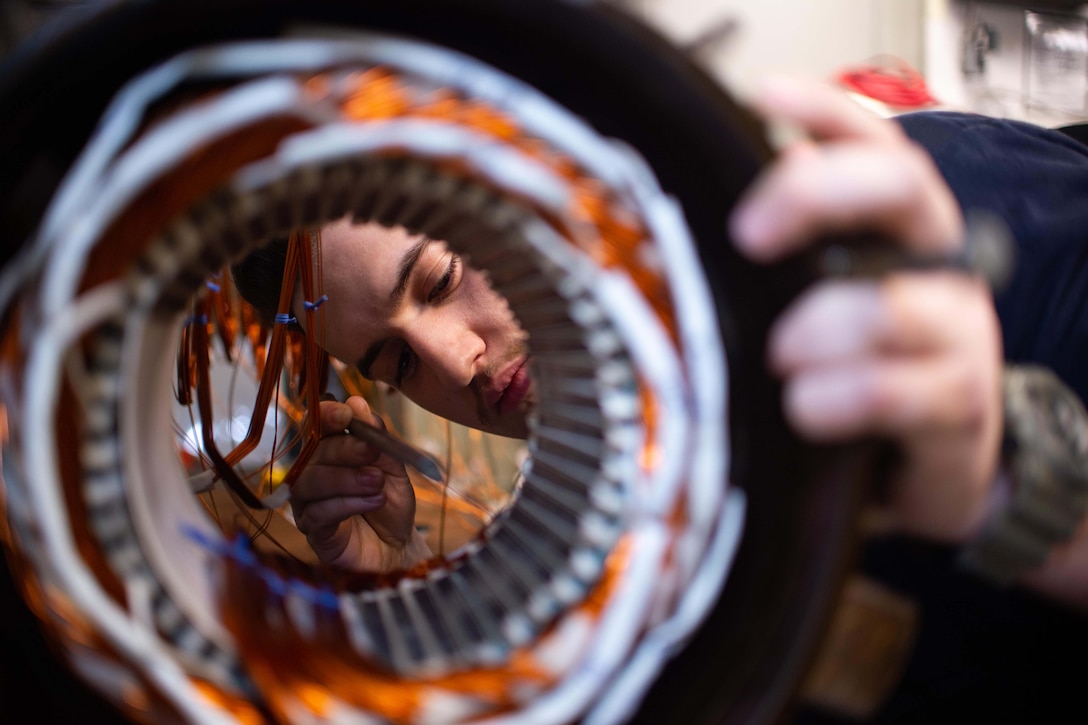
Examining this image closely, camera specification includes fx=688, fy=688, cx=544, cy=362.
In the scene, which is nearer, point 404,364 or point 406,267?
point 406,267

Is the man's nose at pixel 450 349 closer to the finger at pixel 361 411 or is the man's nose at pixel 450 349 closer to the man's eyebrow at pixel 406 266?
the man's eyebrow at pixel 406 266

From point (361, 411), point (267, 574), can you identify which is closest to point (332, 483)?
point (361, 411)

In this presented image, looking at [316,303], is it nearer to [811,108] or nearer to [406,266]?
[406,266]

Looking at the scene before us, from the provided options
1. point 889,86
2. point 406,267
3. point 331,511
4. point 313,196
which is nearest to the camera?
point 313,196

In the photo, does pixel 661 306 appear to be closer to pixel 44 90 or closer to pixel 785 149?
pixel 785 149

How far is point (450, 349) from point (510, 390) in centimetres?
13

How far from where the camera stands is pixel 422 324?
745mm

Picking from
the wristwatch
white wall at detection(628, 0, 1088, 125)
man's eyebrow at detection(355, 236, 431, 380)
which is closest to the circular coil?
the wristwatch

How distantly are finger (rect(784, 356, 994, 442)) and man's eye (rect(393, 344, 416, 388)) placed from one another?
0.62 m

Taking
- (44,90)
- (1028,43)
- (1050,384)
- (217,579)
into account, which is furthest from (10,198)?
(1028,43)

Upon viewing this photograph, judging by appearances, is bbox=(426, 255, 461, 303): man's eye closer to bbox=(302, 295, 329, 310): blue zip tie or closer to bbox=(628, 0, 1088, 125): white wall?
bbox=(302, 295, 329, 310): blue zip tie

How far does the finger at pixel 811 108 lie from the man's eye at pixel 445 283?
50cm

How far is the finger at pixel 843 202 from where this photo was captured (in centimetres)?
26

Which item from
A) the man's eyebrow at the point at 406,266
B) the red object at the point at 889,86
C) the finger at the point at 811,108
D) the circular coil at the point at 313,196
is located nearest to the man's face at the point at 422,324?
the man's eyebrow at the point at 406,266
